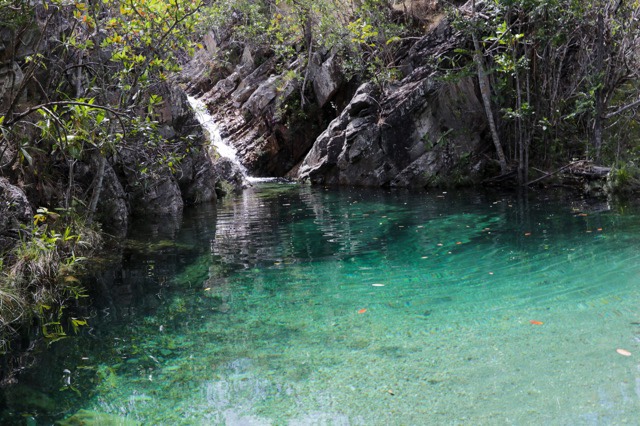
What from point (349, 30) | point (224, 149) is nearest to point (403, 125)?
point (349, 30)

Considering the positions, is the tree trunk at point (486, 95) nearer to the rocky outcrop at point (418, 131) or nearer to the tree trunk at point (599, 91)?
the rocky outcrop at point (418, 131)

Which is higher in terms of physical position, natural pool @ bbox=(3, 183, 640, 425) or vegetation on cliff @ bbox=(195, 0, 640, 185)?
vegetation on cliff @ bbox=(195, 0, 640, 185)

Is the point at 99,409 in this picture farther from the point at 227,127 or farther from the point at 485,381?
the point at 227,127

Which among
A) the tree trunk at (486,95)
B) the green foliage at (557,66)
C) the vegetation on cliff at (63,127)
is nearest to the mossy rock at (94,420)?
the vegetation on cliff at (63,127)

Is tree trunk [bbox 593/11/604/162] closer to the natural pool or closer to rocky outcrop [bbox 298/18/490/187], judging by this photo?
rocky outcrop [bbox 298/18/490/187]

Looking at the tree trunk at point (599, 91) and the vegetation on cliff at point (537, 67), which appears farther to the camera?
the vegetation on cliff at point (537, 67)

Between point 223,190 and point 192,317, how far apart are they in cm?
1303

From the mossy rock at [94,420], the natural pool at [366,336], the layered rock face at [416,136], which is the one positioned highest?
the layered rock face at [416,136]

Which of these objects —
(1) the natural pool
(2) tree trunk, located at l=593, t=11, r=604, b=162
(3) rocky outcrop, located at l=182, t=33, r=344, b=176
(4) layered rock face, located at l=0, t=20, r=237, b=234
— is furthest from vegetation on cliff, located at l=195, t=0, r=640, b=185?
(1) the natural pool

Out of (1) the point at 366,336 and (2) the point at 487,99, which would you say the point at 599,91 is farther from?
(1) the point at 366,336

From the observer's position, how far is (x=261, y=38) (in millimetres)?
24562

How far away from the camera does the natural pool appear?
130 inches

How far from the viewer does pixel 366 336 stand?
14.5 ft

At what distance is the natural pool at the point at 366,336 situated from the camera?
3.30 metres
